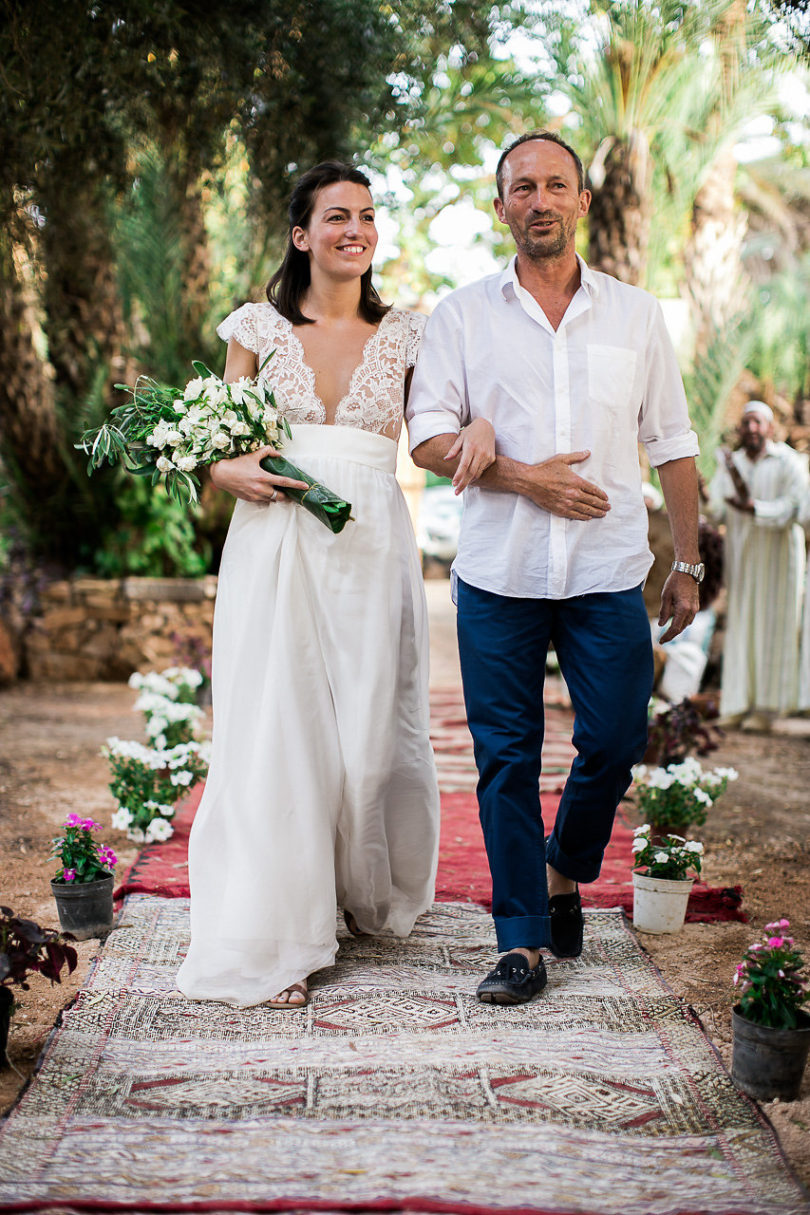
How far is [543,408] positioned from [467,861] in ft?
7.99

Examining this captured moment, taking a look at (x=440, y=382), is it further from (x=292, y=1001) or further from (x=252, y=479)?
(x=292, y=1001)

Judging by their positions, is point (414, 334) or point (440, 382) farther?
point (414, 334)

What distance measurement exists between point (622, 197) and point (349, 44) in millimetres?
2989

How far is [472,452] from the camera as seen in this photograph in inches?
127

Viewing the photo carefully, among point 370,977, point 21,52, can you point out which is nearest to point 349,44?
point 21,52

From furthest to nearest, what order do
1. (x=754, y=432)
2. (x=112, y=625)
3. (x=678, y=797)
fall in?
(x=112, y=625) < (x=754, y=432) < (x=678, y=797)

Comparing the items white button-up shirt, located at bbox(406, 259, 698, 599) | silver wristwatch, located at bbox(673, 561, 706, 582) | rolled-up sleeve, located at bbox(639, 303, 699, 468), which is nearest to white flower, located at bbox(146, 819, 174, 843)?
white button-up shirt, located at bbox(406, 259, 698, 599)

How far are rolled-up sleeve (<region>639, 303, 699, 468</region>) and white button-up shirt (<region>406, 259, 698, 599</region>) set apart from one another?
31 mm

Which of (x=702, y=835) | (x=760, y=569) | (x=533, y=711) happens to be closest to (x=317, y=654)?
(x=533, y=711)

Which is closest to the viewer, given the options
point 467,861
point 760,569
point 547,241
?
point 547,241

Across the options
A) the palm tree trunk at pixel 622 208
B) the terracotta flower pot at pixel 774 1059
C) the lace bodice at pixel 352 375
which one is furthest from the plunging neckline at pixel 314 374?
the palm tree trunk at pixel 622 208

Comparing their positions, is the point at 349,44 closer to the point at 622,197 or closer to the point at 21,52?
the point at 21,52

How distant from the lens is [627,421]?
11.3ft

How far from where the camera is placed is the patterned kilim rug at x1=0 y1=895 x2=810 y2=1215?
220cm
